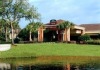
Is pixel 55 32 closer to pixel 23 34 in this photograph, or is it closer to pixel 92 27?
pixel 23 34

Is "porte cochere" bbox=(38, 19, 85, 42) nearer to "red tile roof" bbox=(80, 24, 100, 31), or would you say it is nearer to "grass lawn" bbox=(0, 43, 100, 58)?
"red tile roof" bbox=(80, 24, 100, 31)

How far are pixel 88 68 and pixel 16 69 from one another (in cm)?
593

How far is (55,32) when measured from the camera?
82188 mm

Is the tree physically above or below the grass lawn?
→ above

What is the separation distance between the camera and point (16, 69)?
3103 cm

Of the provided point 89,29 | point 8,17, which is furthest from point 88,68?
point 89,29

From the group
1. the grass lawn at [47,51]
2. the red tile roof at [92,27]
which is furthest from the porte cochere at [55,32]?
the grass lawn at [47,51]

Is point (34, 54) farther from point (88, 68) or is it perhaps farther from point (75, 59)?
point (88, 68)

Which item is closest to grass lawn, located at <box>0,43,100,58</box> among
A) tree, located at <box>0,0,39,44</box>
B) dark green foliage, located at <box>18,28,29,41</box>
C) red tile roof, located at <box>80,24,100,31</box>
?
tree, located at <box>0,0,39,44</box>

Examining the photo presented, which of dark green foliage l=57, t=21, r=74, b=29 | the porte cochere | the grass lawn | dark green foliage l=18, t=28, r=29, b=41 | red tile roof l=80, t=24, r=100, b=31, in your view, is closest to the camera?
the grass lawn

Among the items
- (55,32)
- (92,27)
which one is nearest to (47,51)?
(55,32)

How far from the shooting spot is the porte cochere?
257ft

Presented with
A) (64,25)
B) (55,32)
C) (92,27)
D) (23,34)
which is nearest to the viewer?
(64,25)

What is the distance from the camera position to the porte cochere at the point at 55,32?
78.3m
